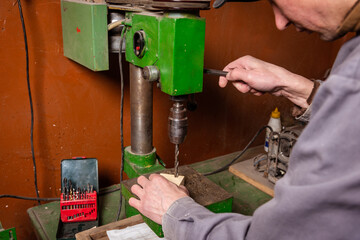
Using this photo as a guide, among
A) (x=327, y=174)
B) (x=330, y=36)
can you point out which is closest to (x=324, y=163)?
(x=327, y=174)

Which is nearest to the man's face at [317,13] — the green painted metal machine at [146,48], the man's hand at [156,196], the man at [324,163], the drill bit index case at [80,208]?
the man at [324,163]

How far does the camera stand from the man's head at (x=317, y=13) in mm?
542

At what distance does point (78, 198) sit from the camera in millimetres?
1274

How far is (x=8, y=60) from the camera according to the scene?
1341 millimetres

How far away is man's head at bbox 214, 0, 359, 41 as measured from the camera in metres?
0.54

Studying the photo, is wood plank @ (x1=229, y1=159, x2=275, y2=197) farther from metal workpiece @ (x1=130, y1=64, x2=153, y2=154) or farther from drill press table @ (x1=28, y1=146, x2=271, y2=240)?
metal workpiece @ (x1=130, y1=64, x2=153, y2=154)

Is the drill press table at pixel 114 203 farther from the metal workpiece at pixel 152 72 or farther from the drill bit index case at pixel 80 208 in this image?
the metal workpiece at pixel 152 72

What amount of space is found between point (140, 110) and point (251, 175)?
781mm

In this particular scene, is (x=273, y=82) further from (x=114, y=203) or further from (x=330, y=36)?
(x=114, y=203)

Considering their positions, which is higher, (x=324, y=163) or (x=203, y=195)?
(x=324, y=163)

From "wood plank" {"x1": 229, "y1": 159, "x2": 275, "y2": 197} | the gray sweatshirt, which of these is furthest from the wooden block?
"wood plank" {"x1": 229, "y1": 159, "x2": 275, "y2": 197}

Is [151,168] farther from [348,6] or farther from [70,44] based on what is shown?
[348,6]

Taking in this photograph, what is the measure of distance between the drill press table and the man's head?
3.33 ft

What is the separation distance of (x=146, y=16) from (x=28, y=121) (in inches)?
32.5
